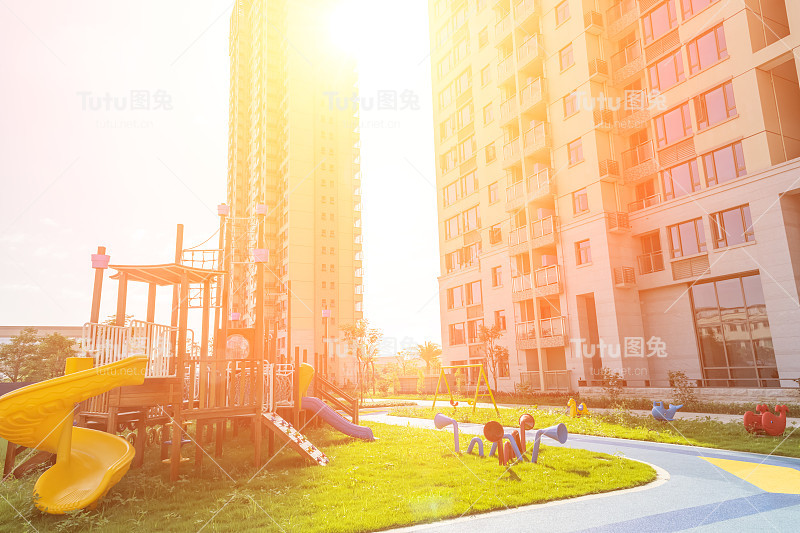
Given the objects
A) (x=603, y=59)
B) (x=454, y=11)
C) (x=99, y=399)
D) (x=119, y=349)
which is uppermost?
(x=454, y=11)

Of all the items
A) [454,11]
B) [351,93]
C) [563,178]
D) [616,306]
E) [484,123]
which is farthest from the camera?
[351,93]

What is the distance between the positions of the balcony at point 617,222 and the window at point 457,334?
1746 centimetres

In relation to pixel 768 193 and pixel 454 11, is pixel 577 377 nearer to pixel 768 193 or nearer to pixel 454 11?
pixel 768 193

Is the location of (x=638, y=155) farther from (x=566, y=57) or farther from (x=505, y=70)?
(x=505, y=70)

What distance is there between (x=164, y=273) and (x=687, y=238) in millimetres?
25015

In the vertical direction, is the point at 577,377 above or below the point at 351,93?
below

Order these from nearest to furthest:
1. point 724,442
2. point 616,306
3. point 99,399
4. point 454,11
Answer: point 99,399, point 724,442, point 616,306, point 454,11

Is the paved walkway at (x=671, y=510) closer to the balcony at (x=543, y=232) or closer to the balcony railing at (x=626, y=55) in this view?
the balcony at (x=543, y=232)

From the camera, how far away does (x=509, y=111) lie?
1406 inches

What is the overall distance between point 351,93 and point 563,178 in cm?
5846

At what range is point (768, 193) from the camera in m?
21.3

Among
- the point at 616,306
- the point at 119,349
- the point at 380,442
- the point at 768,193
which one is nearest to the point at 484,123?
the point at 616,306

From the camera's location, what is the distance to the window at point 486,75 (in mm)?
39125

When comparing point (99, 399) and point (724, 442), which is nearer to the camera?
point (99, 399)
